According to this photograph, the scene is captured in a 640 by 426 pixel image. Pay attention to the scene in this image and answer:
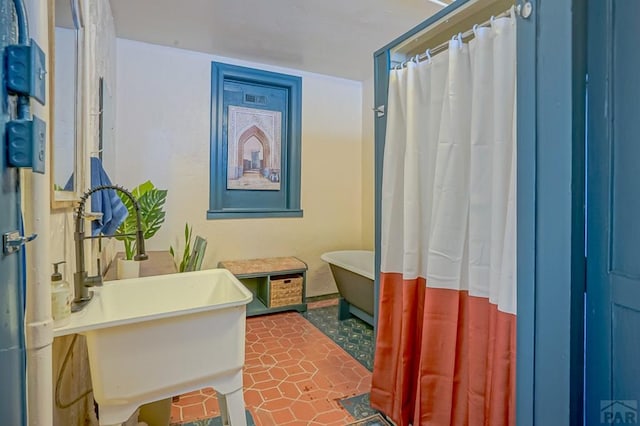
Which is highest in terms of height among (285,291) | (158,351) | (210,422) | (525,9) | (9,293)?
(525,9)

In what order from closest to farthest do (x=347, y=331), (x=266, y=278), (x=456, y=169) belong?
1. (x=456, y=169)
2. (x=347, y=331)
3. (x=266, y=278)

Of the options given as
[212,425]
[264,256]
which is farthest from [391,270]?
[264,256]

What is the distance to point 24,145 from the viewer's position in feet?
1.95

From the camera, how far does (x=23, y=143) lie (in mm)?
595

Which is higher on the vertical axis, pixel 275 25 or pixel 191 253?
pixel 275 25

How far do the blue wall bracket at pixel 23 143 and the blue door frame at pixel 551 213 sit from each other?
1.28m

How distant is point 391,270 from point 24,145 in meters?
1.48

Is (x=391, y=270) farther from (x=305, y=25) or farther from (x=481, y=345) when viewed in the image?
(x=305, y=25)

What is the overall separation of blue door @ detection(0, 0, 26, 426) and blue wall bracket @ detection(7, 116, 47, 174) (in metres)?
0.01

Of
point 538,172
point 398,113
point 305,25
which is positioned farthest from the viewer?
point 305,25

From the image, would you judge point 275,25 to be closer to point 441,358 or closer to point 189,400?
point 441,358

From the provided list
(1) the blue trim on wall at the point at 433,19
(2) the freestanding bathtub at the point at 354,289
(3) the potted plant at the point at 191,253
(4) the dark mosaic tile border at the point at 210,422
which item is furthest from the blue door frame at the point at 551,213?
(3) the potted plant at the point at 191,253

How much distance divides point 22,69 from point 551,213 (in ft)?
4.34

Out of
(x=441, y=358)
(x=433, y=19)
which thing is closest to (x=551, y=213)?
(x=441, y=358)
